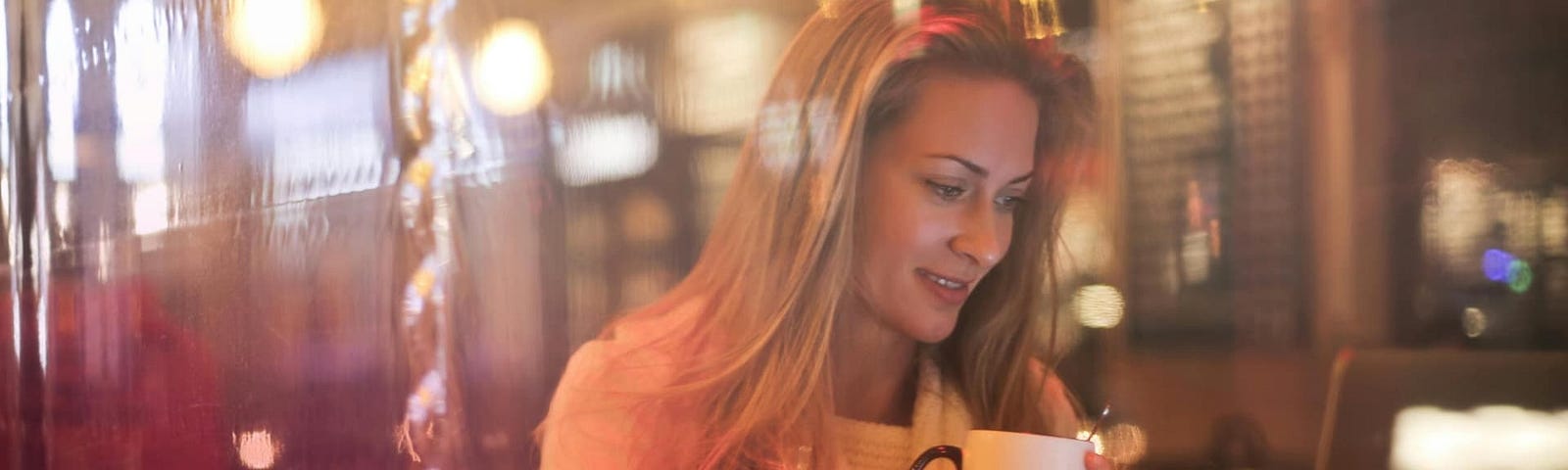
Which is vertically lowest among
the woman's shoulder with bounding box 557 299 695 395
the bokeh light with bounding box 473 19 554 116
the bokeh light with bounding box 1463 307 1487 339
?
the woman's shoulder with bounding box 557 299 695 395

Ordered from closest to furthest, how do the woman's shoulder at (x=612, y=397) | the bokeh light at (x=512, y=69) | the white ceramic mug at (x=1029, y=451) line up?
the white ceramic mug at (x=1029, y=451) → the woman's shoulder at (x=612, y=397) → the bokeh light at (x=512, y=69)

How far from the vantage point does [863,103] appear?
1.37m

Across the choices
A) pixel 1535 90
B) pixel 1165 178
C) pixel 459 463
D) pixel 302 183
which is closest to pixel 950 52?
pixel 1165 178

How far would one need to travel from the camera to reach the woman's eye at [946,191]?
1352 millimetres

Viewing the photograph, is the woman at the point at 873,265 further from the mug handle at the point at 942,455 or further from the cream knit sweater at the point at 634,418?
the mug handle at the point at 942,455

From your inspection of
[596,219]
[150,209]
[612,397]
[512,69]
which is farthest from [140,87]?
[612,397]

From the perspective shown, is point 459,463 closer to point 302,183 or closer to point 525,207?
point 525,207

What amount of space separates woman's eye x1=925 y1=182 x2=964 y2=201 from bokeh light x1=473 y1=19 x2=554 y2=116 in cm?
54

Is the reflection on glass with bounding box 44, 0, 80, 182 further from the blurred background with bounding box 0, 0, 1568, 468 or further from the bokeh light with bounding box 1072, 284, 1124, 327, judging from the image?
the bokeh light with bounding box 1072, 284, 1124, 327

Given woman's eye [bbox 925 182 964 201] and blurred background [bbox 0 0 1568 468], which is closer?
blurred background [bbox 0 0 1568 468]

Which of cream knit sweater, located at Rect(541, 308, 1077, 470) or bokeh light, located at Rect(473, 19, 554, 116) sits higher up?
bokeh light, located at Rect(473, 19, 554, 116)

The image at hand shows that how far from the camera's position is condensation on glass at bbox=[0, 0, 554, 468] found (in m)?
1.75

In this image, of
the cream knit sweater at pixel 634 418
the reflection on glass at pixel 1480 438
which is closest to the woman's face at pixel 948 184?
the cream knit sweater at pixel 634 418

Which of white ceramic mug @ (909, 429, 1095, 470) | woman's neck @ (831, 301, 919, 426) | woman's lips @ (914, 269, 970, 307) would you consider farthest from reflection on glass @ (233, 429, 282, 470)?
white ceramic mug @ (909, 429, 1095, 470)
